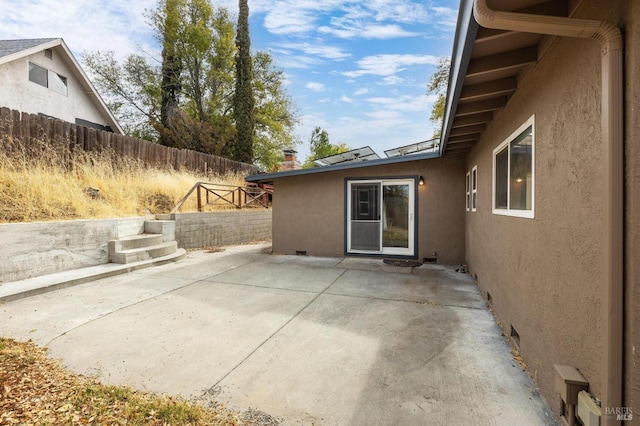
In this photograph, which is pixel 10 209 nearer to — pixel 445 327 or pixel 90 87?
pixel 445 327

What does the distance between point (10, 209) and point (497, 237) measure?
26.2 feet

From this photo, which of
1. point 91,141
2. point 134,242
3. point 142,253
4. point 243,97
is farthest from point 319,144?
point 142,253

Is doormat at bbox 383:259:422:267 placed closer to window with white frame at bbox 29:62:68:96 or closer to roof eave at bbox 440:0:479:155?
roof eave at bbox 440:0:479:155

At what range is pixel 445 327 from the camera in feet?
11.2

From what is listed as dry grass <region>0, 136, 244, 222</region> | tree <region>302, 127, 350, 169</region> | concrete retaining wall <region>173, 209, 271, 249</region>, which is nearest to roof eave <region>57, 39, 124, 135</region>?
dry grass <region>0, 136, 244, 222</region>

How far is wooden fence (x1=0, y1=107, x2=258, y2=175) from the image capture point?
7324 millimetres

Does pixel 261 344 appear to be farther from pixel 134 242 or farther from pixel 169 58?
pixel 169 58

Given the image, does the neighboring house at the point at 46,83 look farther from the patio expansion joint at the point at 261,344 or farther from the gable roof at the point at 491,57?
the gable roof at the point at 491,57

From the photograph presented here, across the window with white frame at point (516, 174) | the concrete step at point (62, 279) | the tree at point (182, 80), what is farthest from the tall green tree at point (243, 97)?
the window with white frame at point (516, 174)

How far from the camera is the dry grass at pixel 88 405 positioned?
191 centimetres

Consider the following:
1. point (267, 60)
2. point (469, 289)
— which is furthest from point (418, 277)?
point (267, 60)

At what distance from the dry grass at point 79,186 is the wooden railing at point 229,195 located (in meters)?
0.50

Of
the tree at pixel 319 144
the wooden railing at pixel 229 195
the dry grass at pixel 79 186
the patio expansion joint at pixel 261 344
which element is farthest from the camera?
the tree at pixel 319 144

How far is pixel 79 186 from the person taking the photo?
7176mm
